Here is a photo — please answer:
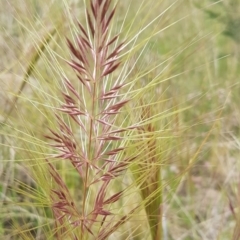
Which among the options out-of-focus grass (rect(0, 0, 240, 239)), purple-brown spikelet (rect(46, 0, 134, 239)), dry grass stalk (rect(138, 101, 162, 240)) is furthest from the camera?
out-of-focus grass (rect(0, 0, 240, 239))

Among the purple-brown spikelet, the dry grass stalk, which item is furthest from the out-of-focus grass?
the purple-brown spikelet

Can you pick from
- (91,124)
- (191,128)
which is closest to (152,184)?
(91,124)

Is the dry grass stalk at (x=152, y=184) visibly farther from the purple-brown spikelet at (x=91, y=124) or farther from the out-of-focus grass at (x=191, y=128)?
the out-of-focus grass at (x=191, y=128)

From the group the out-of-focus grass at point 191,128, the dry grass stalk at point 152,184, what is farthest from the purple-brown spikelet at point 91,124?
the out-of-focus grass at point 191,128

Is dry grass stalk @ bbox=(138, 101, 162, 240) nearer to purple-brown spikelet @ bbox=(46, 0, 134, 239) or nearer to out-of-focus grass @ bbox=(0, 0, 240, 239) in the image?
purple-brown spikelet @ bbox=(46, 0, 134, 239)

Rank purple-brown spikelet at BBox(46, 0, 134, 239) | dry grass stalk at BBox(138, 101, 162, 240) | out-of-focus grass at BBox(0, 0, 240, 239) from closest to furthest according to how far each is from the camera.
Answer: purple-brown spikelet at BBox(46, 0, 134, 239) < dry grass stalk at BBox(138, 101, 162, 240) < out-of-focus grass at BBox(0, 0, 240, 239)

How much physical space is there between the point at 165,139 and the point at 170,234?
73cm

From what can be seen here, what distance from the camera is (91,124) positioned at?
910 mm

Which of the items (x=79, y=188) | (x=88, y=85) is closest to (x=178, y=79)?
(x=79, y=188)

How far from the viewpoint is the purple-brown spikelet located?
2.88 ft

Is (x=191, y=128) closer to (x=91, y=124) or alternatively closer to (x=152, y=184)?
(x=152, y=184)

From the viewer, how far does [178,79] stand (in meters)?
2.21

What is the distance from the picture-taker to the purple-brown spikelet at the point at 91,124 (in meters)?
0.88

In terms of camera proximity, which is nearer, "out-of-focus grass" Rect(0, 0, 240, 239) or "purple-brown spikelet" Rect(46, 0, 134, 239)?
"purple-brown spikelet" Rect(46, 0, 134, 239)
